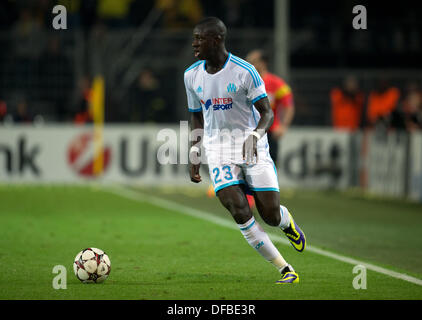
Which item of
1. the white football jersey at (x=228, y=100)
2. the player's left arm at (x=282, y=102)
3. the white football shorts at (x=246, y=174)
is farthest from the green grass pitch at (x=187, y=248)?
the player's left arm at (x=282, y=102)

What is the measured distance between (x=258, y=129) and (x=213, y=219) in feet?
20.4

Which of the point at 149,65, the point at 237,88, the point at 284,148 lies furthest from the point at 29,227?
the point at 149,65

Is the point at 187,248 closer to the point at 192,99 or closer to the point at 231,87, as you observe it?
the point at 192,99

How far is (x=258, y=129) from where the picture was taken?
24.5ft

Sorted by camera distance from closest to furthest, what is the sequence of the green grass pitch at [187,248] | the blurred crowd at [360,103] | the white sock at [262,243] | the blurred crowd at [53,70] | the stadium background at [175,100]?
1. the green grass pitch at [187,248]
2. the white sock at [262,243]
3. the stadium background at [175,100]
4. the blurred crowd at [360,103]
5. the blurred crowd at [53,70]

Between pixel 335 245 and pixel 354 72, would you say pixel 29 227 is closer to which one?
pixel 335 245

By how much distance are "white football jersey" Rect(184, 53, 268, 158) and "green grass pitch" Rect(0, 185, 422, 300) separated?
4.03ft

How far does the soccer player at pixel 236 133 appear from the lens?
7.51 meters

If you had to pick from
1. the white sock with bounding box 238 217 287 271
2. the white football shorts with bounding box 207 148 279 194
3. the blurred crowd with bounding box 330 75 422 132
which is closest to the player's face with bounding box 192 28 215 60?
the white football shorts with bounding box 207 148 279 194

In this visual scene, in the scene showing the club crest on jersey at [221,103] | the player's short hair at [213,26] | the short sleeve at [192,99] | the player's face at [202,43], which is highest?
the player's short hair at [213,26]

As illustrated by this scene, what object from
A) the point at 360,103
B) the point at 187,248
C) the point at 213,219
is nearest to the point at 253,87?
the point at 187,248

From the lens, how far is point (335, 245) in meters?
10.5

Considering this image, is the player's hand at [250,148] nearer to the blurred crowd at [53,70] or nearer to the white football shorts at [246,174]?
the white football shorts at [246,174]

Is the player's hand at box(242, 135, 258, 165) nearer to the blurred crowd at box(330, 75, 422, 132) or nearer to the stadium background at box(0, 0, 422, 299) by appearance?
the stadium background at box(0, 0, 422, 299)
